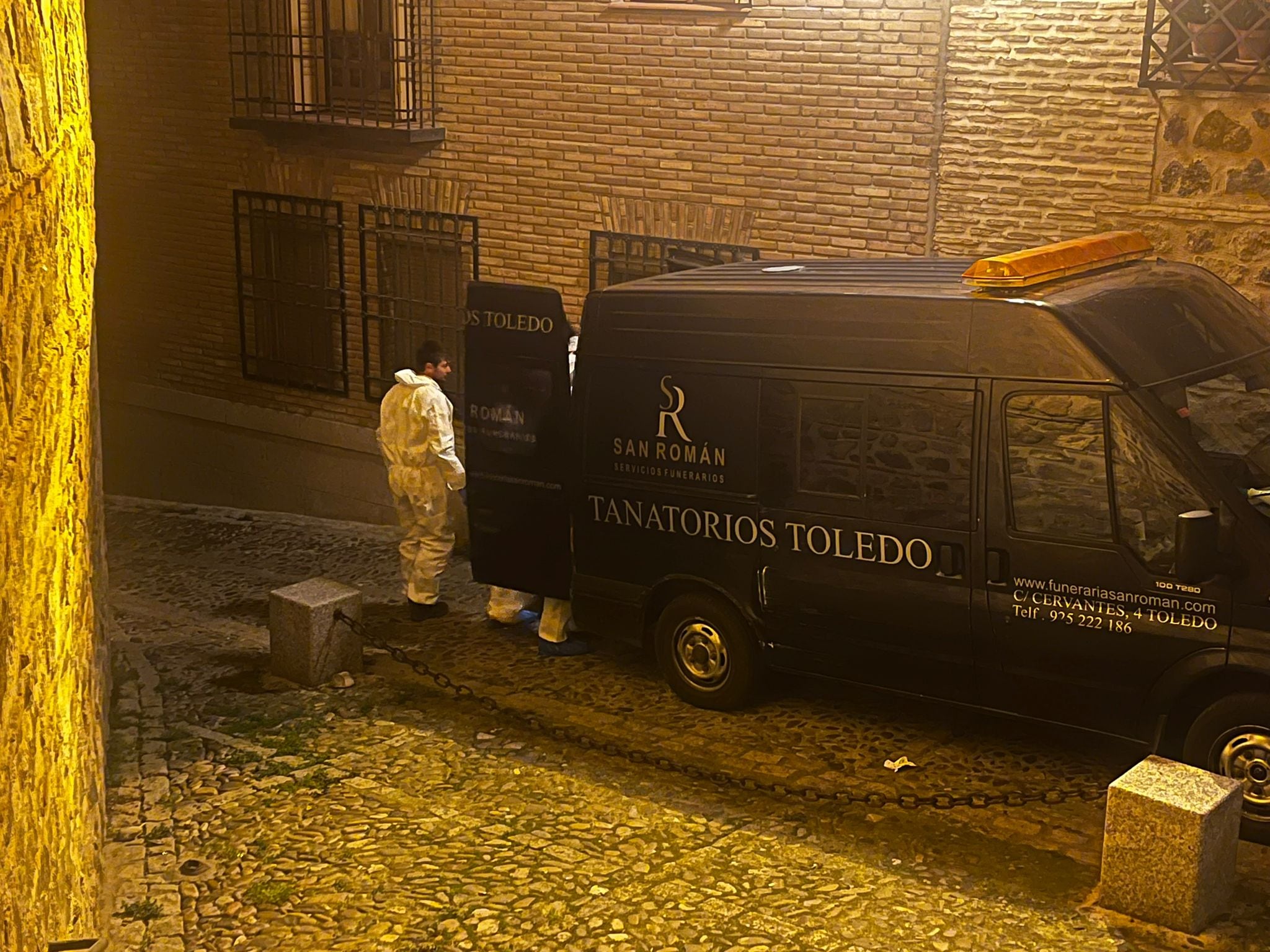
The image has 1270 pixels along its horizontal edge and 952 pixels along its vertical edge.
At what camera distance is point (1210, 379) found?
23.6 feet

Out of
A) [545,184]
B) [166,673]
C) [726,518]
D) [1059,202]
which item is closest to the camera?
[726,518]

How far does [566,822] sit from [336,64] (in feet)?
32.7

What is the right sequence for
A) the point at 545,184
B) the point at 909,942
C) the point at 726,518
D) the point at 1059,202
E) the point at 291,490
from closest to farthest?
the point at 909,942, the point at 726,518, the point at 1059,202, the point at 545,184, the point at 291,490

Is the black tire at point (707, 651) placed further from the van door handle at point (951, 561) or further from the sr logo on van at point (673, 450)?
the van door handle at point (951, 561)

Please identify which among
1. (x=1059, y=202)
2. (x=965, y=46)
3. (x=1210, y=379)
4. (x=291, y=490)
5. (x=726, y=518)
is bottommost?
(x=291, y=490)

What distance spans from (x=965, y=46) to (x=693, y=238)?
271 cm

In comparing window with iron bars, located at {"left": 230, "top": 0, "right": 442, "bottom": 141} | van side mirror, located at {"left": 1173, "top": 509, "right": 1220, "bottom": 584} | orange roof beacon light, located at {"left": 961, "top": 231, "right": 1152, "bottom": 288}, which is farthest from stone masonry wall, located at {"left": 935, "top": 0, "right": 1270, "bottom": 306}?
window with iron bars, located at {"left": 230, "top": 0, "right": 442, "bottom": 141}

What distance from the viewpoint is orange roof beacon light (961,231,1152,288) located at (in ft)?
23.5

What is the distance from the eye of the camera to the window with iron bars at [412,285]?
13.9m

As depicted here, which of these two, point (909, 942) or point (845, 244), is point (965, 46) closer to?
point (845, 244)

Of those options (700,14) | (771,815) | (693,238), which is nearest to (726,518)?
(771,815)

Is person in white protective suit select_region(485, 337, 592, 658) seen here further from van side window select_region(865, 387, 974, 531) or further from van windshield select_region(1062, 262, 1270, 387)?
van windshield select_region(1062, 262, 1270, 387)

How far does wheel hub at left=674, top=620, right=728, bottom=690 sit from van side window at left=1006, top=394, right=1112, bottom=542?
200 centimetres

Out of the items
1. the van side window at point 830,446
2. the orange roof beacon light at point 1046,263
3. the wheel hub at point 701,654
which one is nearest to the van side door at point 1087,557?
the orange roof beacon light at point 1046,263
